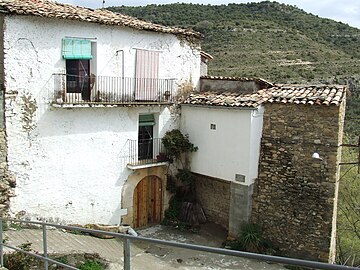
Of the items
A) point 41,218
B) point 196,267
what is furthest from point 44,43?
point 196,267

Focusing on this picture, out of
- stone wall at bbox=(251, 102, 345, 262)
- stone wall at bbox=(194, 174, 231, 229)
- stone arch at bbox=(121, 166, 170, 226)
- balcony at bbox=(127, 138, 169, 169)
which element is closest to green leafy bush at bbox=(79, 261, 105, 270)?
stone arch at bbox=(121, 166, 170, 226)

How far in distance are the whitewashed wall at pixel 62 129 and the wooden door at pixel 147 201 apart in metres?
0.77

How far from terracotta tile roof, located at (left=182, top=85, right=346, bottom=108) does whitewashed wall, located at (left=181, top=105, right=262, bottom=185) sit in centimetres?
Answer: 26

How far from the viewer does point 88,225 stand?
1348cm

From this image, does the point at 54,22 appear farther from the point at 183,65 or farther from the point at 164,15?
the point at 164,15

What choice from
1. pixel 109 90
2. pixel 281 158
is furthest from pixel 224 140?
pixel 109 90

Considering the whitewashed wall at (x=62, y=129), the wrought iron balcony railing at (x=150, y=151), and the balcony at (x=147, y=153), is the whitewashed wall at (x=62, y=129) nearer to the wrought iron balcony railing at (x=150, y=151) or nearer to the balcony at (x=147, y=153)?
the balcony at (x=147, y=153)

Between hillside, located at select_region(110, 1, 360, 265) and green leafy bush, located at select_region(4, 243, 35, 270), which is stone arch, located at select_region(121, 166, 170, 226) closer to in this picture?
green leafy bush, located at select_region(4, 243, 35, 270)

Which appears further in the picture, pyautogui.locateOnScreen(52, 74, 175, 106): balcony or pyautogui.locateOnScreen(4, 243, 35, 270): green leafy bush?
pyautogui.locateOnScreen(52, 74, 175, 106): balcony

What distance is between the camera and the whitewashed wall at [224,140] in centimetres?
1362

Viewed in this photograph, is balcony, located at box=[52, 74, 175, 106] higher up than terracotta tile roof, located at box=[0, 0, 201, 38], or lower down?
lower down

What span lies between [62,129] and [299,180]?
7.49 m

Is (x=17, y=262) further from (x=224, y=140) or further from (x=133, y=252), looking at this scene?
(x=224, y=140)

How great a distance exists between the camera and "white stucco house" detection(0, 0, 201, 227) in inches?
462
